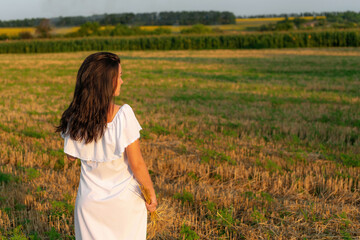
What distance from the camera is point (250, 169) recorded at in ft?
19.8

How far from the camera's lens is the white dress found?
278 centimetres

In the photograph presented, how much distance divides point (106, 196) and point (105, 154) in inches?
12.5

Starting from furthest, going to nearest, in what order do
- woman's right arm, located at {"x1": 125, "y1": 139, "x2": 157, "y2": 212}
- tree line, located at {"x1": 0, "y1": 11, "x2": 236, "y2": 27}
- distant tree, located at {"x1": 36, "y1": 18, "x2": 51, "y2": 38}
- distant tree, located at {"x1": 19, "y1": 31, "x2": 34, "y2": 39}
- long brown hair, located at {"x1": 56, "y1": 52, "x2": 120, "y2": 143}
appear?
tree line, located at {"x1": 0, "y1": 11, "x2": 236, "y2": 27} → distant tree, located at {"x1": 19, "y1": 31, "x2": 34, "y2": 39} → distant tree, located at {"x1": 36, "y1": 18, "x2": 51, "y2": 38} → woman's right arm, located at {"x1": 125, "y1": 139, "x2": 157, "y2": 212} → long brown hair, located at {"x1": 56, "y1": 52, "x2": 120, "y2": 143}

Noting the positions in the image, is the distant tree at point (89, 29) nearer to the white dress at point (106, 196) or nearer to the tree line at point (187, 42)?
the tree line at point (187, 42)

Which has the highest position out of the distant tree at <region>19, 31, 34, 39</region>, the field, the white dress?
the distant tree at <region>19, 31, 34, 39</region>

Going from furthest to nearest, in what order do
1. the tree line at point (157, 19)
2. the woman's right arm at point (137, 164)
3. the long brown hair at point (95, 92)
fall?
the tree line at point (157, 19) < the woman's right arm at point (137, 164) < the long brown hair at point (95, 92)

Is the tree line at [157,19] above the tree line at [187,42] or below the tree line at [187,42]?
above

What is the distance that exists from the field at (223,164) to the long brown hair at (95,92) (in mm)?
1822

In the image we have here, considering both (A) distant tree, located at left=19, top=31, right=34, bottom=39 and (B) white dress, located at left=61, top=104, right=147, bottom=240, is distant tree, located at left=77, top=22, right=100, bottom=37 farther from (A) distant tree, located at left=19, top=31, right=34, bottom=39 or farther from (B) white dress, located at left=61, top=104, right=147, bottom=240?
(B) white dress, located at left=61, top=104, right=147, bottom=240

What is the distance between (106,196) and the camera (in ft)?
9.16

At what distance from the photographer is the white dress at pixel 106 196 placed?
2.78 m

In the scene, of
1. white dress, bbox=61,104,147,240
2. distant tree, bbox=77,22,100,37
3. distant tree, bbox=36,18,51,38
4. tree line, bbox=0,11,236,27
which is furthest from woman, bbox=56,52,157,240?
tree line, bbox=0,11,236,27

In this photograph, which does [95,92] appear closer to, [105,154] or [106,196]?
[105,154]

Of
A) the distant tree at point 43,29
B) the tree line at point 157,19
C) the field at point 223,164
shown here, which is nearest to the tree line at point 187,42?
the distant tree at point 43,29
